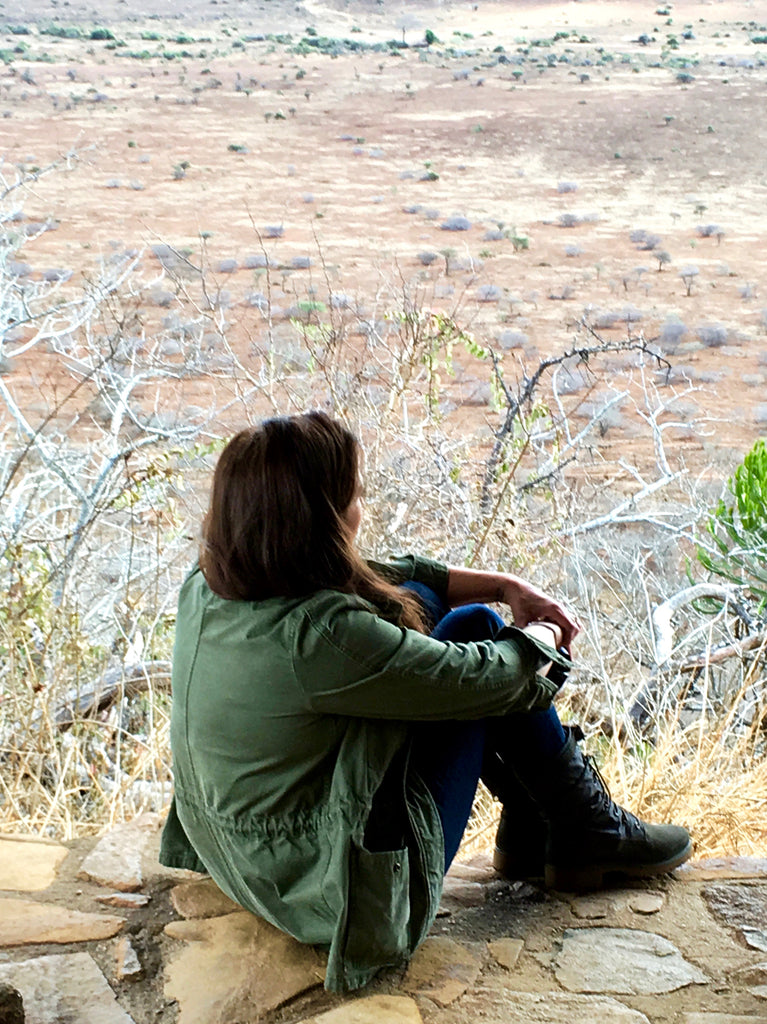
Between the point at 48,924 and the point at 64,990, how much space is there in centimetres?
14

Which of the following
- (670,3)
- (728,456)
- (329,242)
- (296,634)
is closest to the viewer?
(296,634)

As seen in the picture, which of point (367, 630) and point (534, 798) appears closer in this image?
point (367, 630)

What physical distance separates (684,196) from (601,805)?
9.79m

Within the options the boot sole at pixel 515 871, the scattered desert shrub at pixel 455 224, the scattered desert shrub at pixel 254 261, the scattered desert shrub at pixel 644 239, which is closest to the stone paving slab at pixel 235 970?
the boot sole at pixel 515 871

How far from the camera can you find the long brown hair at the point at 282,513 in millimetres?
1005

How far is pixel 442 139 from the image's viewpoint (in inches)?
408

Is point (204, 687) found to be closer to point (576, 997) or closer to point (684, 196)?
point (576, 997)

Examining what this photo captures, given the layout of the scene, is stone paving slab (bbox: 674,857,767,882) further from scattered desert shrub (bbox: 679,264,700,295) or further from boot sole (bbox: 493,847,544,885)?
scattered desert shrub (bbox: 679,264,700,295)

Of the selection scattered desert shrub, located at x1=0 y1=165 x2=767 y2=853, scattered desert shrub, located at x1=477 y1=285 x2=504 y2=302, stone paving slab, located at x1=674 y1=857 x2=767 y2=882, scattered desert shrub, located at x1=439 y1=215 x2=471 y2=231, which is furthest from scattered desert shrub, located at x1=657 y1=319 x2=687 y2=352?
stone paving slab, located at x1=674 y1=857 x2=767 y2=882

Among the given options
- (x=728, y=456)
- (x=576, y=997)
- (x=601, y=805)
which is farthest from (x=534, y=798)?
(x=728, y=456)

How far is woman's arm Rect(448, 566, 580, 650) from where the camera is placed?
1287 mm

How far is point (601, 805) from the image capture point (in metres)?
1.32

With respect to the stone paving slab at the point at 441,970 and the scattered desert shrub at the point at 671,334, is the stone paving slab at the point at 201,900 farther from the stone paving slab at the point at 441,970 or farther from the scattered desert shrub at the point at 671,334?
the scattered desert shrub at the point at 671,334

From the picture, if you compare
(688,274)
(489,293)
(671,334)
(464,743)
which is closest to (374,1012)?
(464,743)
